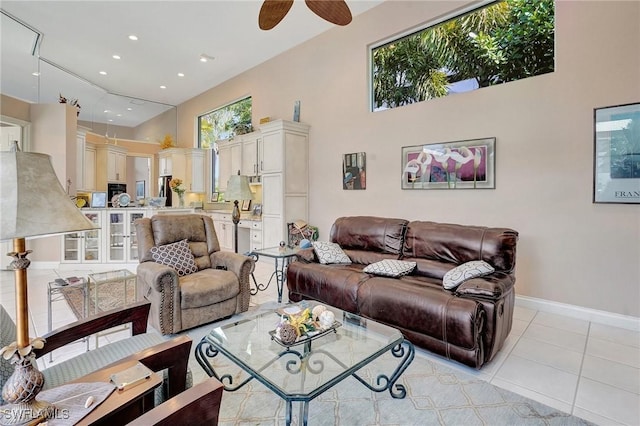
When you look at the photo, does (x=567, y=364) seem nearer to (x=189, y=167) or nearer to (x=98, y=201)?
(x=98, y=201)

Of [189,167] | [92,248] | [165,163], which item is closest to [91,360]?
[92,248]

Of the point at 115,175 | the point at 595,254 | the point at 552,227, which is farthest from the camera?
the point at 115,175

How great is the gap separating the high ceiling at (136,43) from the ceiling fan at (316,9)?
6.51 ft

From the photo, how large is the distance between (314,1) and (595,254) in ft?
11.7

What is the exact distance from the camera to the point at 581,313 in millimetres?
3229

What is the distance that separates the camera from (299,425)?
171cm

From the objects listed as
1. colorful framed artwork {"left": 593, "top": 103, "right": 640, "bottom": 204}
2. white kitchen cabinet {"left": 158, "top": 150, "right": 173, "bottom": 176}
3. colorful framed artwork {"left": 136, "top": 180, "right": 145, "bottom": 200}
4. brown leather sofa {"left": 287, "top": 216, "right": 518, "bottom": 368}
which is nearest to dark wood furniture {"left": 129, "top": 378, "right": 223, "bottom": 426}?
brown leather sofa {"left": 287, "top": 216, "right": 518, "bottom": 368}

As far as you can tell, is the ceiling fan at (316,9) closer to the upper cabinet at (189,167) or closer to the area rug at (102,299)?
the area rug at (102,299)

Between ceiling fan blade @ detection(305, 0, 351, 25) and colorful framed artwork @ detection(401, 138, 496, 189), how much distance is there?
1995mm

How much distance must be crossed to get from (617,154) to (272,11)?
11.4ft

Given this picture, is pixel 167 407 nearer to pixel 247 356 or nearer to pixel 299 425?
pixel 247 356

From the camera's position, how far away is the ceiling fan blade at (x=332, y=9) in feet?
8.60

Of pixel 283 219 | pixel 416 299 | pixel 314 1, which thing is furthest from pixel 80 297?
pixel 314 1

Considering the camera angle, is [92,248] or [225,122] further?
[225,122]
